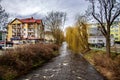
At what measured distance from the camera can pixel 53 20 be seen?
60.0 meters

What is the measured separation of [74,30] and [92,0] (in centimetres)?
1851

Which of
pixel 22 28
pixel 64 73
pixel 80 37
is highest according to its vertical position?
pixel 22 28

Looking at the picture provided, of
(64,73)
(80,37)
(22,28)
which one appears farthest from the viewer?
(22,28)

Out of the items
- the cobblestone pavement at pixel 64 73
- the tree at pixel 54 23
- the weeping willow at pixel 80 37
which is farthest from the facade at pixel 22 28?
the cobblestone pavement at pixel 64 73

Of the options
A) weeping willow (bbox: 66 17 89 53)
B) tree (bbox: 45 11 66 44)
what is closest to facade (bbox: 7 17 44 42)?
tree (bbox: 45 11 66 44)

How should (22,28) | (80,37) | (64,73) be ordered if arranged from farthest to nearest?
(22,28)
(80,37)
(64,73)

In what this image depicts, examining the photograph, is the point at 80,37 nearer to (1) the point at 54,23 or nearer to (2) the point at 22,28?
(1) the point at 54,23

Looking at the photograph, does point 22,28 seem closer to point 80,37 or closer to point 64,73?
point 80,37

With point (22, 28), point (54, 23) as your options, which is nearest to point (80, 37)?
point (54, 23)

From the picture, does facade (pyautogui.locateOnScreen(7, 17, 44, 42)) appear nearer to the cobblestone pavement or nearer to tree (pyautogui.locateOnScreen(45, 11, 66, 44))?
tree (pyautogui.locateOnScreen(45, 11, 66, 44))

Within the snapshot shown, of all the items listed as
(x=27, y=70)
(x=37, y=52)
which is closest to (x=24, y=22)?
(x=37, y=52)

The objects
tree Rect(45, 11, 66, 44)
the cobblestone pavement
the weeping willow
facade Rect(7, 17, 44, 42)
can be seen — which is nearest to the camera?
the cobblestone pavement

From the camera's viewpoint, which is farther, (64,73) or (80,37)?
(80,37)

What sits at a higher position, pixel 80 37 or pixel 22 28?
pixel 22 28
